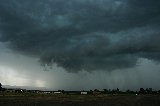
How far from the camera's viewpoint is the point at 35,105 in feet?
248

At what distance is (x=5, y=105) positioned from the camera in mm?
73812

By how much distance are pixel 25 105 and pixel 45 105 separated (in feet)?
19.1

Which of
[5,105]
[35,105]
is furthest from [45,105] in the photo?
[5,105]

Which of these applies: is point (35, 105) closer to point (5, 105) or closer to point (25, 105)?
A: point (25, 105)

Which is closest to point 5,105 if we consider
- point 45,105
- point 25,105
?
point 25,105

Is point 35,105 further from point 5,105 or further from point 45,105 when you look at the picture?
point 5,105

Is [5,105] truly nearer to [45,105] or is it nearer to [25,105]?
[25,105]

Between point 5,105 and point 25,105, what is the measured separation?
540 cm

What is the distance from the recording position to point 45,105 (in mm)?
77125

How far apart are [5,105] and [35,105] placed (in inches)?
321

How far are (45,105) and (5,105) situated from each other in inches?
437

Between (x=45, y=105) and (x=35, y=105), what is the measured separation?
3.06 meters

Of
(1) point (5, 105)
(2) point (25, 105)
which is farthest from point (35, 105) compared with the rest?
(1) point (5, 105)

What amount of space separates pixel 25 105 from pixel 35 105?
2784mm
